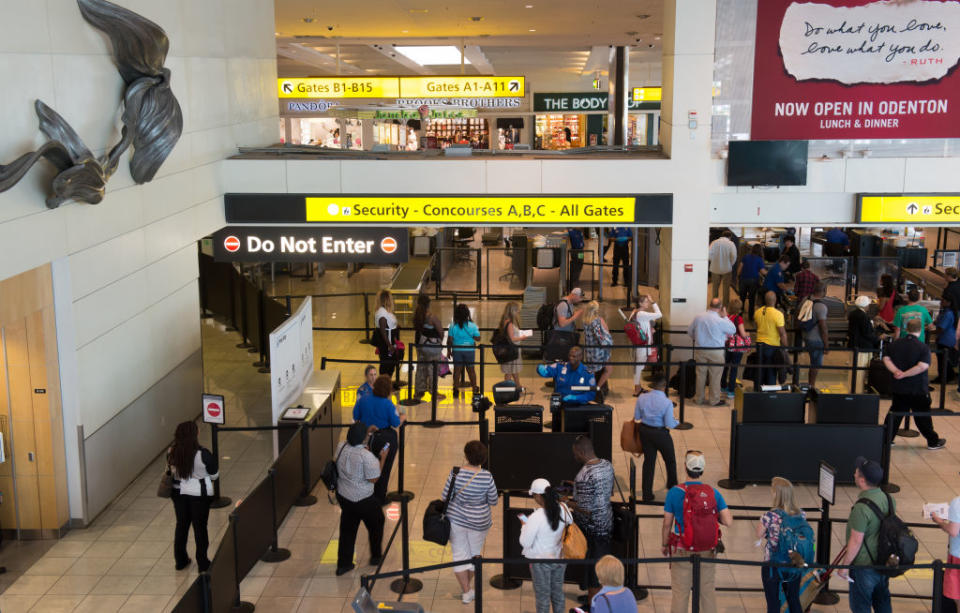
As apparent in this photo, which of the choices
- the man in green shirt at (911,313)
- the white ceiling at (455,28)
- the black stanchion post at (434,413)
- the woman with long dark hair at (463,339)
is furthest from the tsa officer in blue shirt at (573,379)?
the white ceiling at (455,28)

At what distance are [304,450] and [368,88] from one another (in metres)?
10.6

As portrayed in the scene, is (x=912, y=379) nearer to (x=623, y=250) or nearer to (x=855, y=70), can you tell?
(x=855, y=70)

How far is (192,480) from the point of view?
8.30 meters

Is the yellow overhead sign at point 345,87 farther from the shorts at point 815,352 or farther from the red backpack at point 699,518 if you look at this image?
the red backpack at point 699,518

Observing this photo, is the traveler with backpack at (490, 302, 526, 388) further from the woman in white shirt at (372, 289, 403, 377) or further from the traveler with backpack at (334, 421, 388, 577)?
the traveler with backpack at (334, 421, 388, 577)

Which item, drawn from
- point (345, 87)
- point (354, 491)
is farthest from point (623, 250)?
point (354, 491)

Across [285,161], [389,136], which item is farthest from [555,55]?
[285,161]

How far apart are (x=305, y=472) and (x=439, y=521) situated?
112 inches

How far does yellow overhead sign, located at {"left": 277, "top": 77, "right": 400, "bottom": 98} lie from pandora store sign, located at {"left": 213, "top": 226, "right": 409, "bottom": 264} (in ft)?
21.5

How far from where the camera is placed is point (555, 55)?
3266 cm

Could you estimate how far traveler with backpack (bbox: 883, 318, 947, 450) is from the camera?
11.3m

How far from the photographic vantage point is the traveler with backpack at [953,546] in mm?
7102

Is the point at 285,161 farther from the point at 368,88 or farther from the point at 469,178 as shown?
the point at 368,88

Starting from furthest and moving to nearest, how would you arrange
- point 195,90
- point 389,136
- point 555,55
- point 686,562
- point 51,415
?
point 389,136, point 555,55, point 195,90, point 51,415, point 686,562
